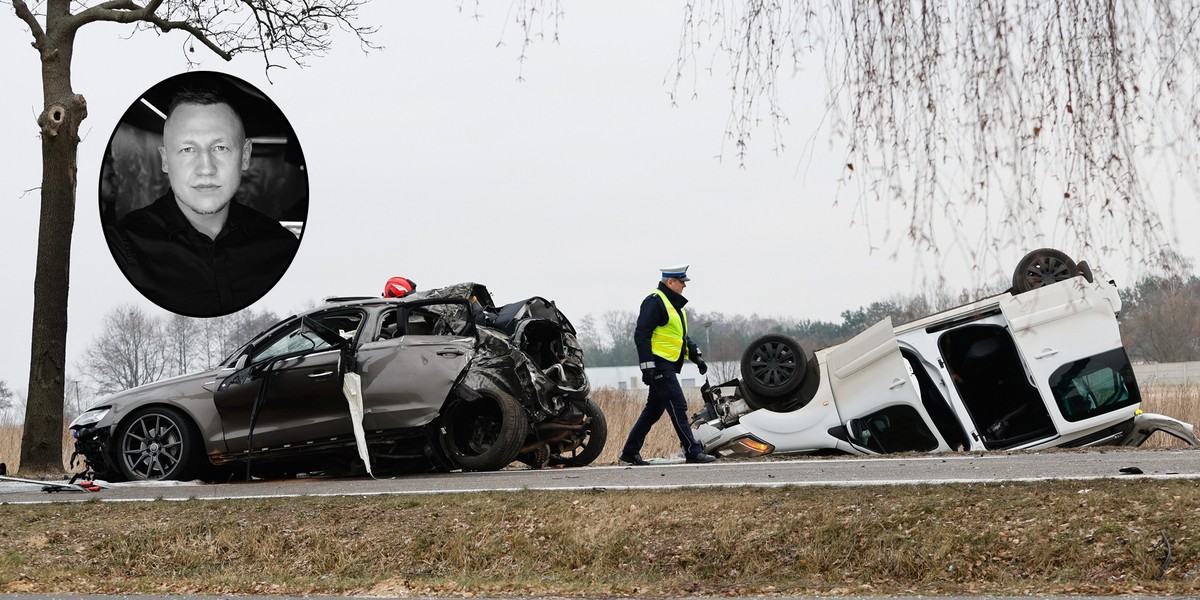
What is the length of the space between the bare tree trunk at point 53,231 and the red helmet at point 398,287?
239 inches

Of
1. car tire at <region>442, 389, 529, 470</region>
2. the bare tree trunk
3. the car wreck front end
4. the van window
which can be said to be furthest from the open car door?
the bare tree trunk

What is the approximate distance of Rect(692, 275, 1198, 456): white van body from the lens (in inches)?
472

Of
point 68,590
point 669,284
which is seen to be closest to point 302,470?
point 669,284

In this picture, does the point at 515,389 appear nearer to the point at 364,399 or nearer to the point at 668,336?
the point at 364,399

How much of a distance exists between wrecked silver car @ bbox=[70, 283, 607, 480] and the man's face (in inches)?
157

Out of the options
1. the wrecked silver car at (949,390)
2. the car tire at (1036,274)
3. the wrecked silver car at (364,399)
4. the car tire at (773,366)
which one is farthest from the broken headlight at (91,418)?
the car tire at (1036,274)

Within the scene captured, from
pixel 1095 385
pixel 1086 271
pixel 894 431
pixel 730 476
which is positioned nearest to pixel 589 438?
pixel 894 431

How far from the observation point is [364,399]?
11.9m

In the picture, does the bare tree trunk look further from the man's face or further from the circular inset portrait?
the man's face

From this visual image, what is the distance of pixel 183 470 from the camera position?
12234 mm

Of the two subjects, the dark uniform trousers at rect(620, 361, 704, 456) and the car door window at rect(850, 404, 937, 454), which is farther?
the car door window at rect(850, 404, 937, 454)

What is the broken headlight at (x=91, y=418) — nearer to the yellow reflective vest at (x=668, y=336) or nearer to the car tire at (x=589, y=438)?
the car tire at (x=589, y=438)

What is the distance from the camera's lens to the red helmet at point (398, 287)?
13016 mm

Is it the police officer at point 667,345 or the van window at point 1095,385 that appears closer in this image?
the van window at point 1095,385
